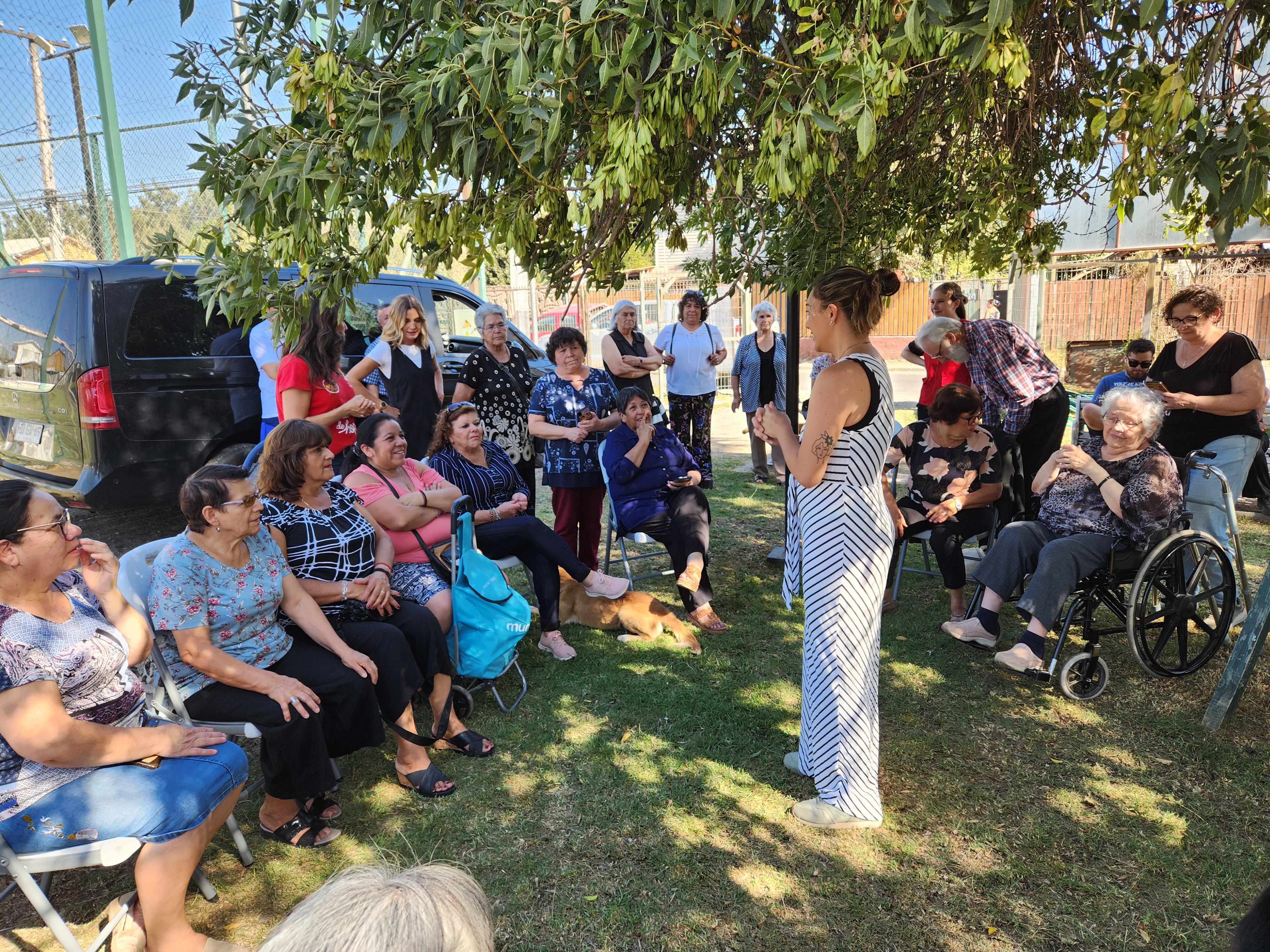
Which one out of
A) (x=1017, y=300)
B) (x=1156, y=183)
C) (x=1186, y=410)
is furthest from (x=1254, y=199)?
(x=1017, y=300)

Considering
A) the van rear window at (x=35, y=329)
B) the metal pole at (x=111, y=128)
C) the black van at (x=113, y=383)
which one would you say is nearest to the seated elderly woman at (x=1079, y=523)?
the black van at (x=113, y=383)

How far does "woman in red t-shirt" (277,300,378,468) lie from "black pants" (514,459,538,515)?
1.12 meters

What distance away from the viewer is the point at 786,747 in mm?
3387

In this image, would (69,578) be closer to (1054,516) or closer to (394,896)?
(394,896)

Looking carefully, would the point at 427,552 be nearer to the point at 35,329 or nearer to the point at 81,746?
the point at 81,746

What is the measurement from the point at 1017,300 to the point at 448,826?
68.1 feet

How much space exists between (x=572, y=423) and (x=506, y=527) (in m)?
0.88

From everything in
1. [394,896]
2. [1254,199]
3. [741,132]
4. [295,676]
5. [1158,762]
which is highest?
[741,132]

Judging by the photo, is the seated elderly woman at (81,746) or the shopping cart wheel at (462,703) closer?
the seated elderly woman at (81,746)

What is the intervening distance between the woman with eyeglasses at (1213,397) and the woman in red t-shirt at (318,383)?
4386 mm

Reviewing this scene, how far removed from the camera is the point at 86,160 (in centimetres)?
679

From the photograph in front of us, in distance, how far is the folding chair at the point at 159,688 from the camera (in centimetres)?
267

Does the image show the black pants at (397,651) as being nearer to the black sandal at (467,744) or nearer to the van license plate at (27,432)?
the black sandal at (467,744)

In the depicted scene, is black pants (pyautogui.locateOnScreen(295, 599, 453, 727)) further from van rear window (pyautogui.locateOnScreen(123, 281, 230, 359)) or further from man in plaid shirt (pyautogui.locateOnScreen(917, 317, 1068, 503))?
man in plaid shirt (pyautogui.locateOnScreen(917, 317, 1068, 503))
